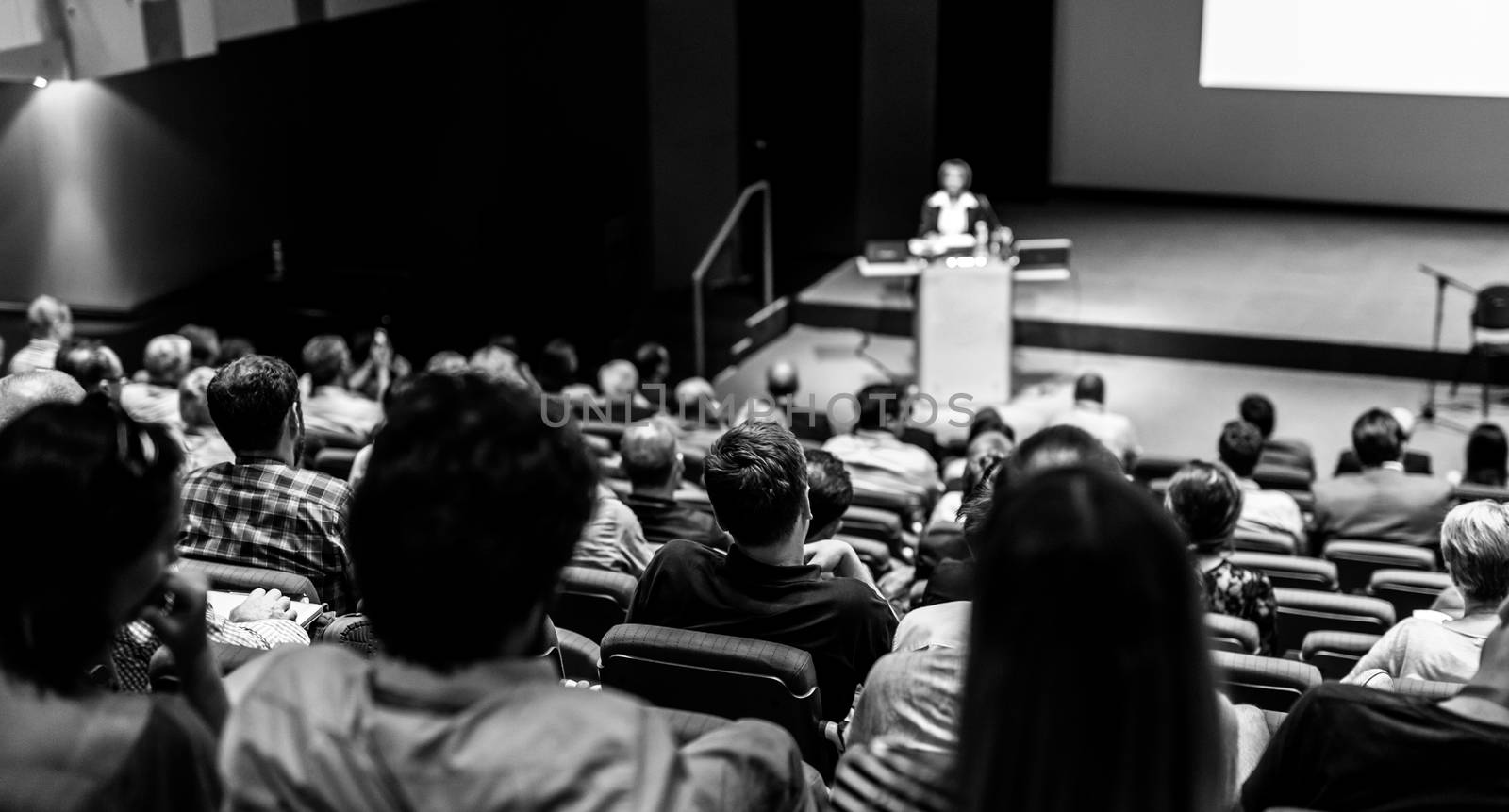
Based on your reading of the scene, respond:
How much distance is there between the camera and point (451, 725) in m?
1.19

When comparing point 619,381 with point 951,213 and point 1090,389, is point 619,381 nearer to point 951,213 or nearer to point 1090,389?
point 1090,389

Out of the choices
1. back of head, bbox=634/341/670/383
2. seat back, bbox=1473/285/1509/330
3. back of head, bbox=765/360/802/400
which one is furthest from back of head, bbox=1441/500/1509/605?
seat back, bbox=1473/285/1509/330

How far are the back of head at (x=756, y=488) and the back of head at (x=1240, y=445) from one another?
298 cm

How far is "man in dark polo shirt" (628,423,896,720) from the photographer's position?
277 cm

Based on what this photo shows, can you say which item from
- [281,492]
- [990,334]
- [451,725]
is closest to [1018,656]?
[451,725]

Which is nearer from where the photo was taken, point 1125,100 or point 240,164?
point 240,164

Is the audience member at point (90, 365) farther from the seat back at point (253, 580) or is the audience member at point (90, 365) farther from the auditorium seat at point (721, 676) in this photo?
the auditorium seat at point (721, 676)

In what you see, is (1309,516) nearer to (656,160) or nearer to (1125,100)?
(656,160)

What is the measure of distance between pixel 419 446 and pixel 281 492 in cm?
188

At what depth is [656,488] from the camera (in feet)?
14.4

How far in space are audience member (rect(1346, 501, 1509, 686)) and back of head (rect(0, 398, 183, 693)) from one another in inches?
92.4

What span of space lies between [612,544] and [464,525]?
2.61 meters

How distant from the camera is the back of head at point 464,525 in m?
1.24

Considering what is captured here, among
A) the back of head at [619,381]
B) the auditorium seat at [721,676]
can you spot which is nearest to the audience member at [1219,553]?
the auditorium seat at [721,676]
